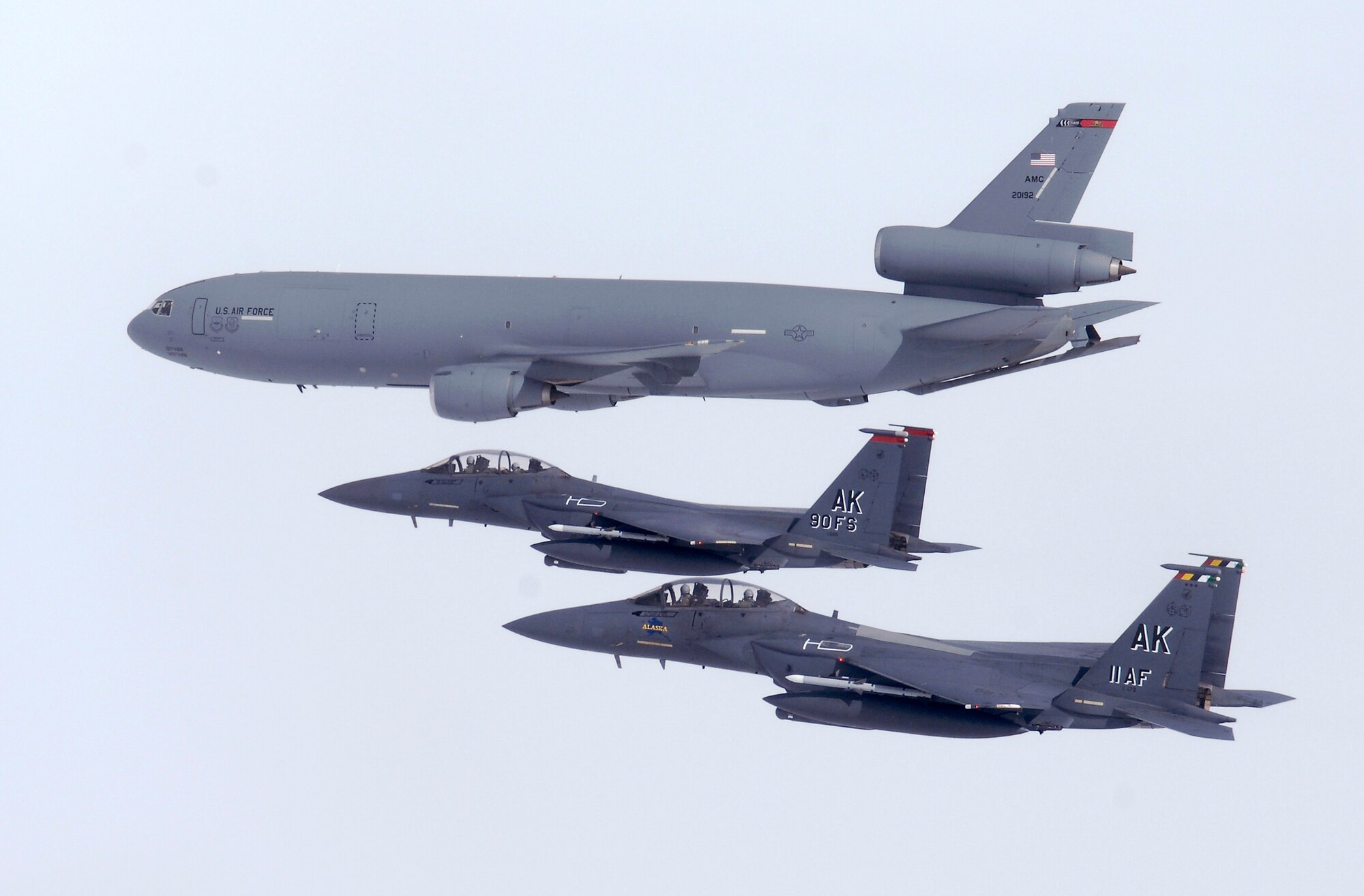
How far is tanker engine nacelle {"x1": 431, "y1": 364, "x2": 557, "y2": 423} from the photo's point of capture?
4381 cm

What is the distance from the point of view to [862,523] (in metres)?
45.1

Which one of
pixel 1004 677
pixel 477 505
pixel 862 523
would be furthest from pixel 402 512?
pixel 1004 677

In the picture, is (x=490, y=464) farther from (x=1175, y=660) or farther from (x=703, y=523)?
(x=1175, y=660)

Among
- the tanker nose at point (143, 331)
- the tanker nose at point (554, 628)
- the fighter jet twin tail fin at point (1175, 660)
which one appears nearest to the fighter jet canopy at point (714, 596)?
the tanker nose at point (554, 628)

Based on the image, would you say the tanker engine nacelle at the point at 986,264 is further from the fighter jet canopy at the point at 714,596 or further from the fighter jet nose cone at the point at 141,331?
the fighter jet nose cone at the point at 141,331

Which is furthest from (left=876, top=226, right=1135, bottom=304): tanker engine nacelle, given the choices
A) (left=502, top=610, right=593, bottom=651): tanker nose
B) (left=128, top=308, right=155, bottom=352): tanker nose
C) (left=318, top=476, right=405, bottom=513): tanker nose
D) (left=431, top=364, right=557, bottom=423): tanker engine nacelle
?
(left=128, top=308, right=155, bottom=352): tanker nose

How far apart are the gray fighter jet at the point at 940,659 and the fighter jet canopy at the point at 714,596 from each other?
1.2 inches

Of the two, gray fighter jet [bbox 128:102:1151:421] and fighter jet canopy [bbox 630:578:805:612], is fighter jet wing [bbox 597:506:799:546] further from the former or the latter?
gray fighter jet [bbox 128:102:1151:421]

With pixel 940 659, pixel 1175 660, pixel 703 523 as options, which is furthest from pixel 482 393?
pixel 1175 660

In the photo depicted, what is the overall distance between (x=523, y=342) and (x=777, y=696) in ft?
33.0

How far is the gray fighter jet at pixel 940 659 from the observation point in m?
40.2

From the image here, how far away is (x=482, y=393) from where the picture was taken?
43812mm

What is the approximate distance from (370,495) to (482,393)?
6413 millimetres

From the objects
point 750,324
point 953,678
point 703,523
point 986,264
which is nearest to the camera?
point 953,678
